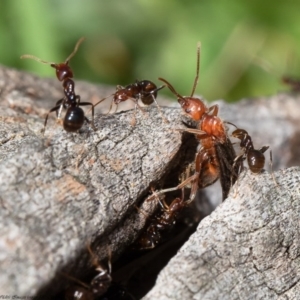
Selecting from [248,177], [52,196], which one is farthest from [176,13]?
[52,196]

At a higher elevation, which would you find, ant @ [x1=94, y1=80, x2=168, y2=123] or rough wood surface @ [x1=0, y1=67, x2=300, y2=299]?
ant @ [x1=94, y1=80, x2=168, y2=123]

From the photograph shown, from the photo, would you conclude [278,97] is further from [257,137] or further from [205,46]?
[205,46]

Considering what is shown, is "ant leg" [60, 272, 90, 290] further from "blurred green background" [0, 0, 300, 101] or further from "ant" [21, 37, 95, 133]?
"blurred green background" [0, 0, 300, 101]

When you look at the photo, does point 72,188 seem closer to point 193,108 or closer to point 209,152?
point 209,152

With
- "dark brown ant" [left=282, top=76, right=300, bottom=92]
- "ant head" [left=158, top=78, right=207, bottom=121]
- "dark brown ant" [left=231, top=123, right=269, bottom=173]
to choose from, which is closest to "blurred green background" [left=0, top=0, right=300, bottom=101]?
"dark brown ant" [left=282, top=76, right=300, bottom=92]

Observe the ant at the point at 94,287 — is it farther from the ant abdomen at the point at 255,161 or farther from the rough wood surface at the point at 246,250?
the ant abdomen at the point at 255,161

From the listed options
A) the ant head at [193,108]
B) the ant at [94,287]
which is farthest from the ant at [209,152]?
the ant at [94,287]
